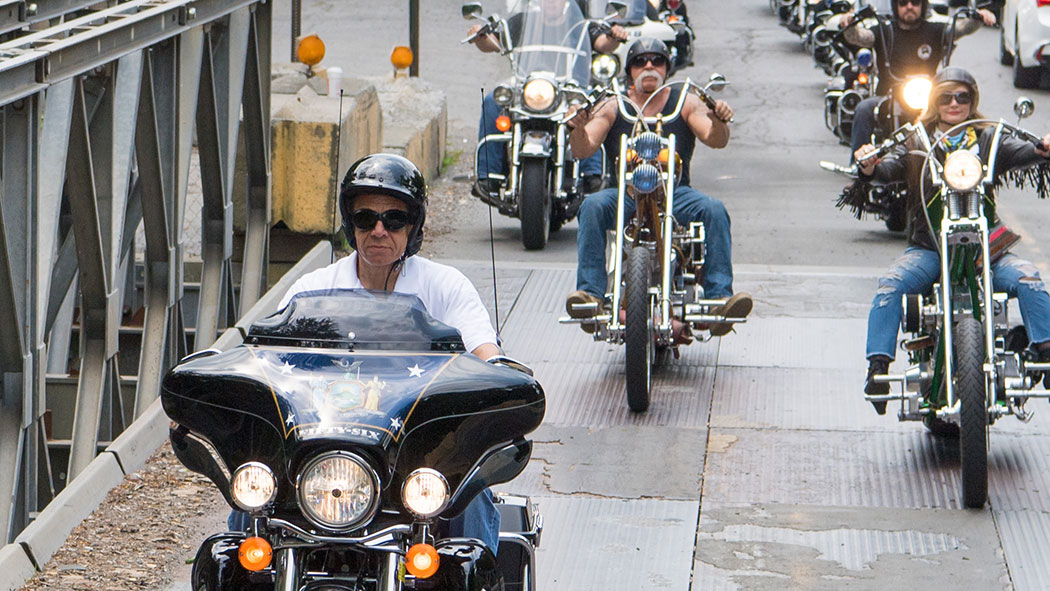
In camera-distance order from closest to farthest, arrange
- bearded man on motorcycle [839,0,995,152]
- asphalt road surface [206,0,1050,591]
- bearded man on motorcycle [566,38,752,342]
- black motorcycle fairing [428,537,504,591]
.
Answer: black motorcycle fairing [428,537,504,591]
asphalt road surface [206,0,1050,591]
bearded man on motorcycle [566,38,752,342]
bearded man on motorcycle [839,0,995,152]

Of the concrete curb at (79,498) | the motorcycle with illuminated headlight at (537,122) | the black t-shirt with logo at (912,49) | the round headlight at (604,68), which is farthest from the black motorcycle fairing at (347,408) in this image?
the black t-shirt with logo at (912,49)

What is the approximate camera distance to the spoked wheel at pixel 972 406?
18.5ft

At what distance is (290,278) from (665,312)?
110 inches

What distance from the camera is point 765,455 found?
6.66 metres

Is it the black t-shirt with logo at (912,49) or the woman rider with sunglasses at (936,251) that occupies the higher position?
the woman rider with sunglasses at (936,251)

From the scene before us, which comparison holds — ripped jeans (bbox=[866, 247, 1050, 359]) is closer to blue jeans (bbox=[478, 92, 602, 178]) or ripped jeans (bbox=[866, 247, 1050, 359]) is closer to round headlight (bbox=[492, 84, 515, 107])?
round headlight (bbox=[492, 84, 515, 107])

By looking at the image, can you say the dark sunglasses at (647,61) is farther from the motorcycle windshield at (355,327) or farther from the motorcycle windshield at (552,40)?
the motorcycle windshield at (355,327)

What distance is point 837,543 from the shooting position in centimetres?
561

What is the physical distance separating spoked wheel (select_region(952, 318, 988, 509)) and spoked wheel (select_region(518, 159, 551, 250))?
5.60m

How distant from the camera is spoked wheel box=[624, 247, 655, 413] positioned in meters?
6.97

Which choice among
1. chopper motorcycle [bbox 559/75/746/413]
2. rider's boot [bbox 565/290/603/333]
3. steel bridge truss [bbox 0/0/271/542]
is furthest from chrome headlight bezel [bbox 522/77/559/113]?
rider's boot [bbox 565/290/603/333]

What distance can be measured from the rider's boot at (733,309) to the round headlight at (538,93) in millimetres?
2570

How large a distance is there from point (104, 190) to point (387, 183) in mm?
3083

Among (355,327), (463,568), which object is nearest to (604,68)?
(355,327)
